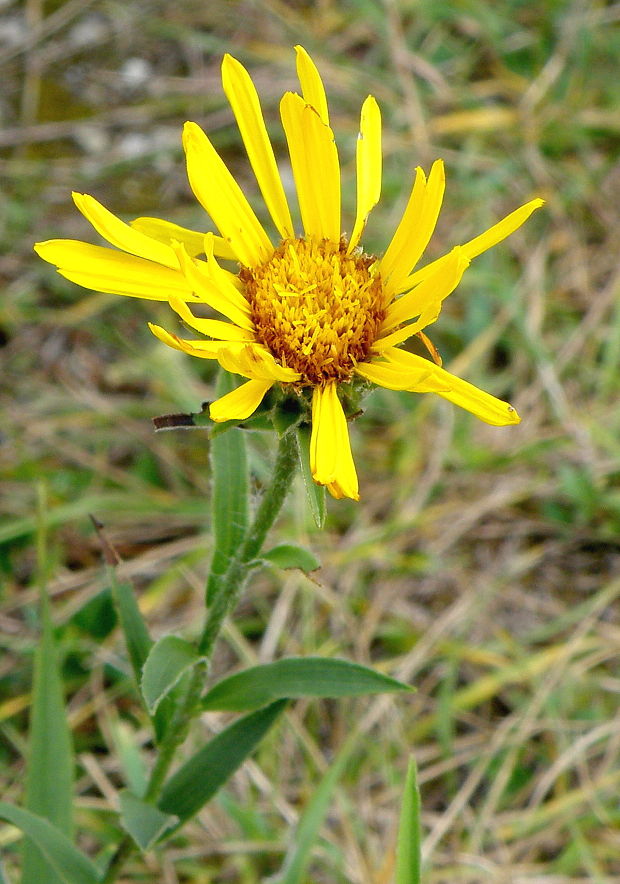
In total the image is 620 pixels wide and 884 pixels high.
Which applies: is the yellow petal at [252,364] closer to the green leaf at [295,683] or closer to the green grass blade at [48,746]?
the green leaf at [295,683]

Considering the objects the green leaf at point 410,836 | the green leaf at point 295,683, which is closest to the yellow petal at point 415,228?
the green leaf at point 295,683

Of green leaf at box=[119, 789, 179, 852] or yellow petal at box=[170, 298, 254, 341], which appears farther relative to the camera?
green leaf at box=[119, 789, 179, 852]

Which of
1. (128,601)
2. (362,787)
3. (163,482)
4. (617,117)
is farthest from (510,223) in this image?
(617,117)

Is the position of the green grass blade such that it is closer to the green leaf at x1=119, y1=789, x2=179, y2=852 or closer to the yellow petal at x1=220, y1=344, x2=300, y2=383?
the green leaf at x1=119, y1=789, x2=179, y2=852

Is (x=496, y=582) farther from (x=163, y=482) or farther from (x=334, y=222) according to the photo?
(x=334, y=222)

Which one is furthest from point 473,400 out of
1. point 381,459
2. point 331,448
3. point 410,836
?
point 381,459

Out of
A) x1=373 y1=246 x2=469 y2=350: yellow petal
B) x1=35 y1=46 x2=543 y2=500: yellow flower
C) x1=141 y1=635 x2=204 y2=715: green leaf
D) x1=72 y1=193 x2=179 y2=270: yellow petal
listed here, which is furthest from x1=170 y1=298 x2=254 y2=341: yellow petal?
x1=141 y1=635 x2=204 y2=715: green leaf

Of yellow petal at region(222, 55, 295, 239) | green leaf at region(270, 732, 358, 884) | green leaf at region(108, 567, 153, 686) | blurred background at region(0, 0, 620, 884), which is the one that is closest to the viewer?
yellow petal at region(222, 55, 295, 239)
